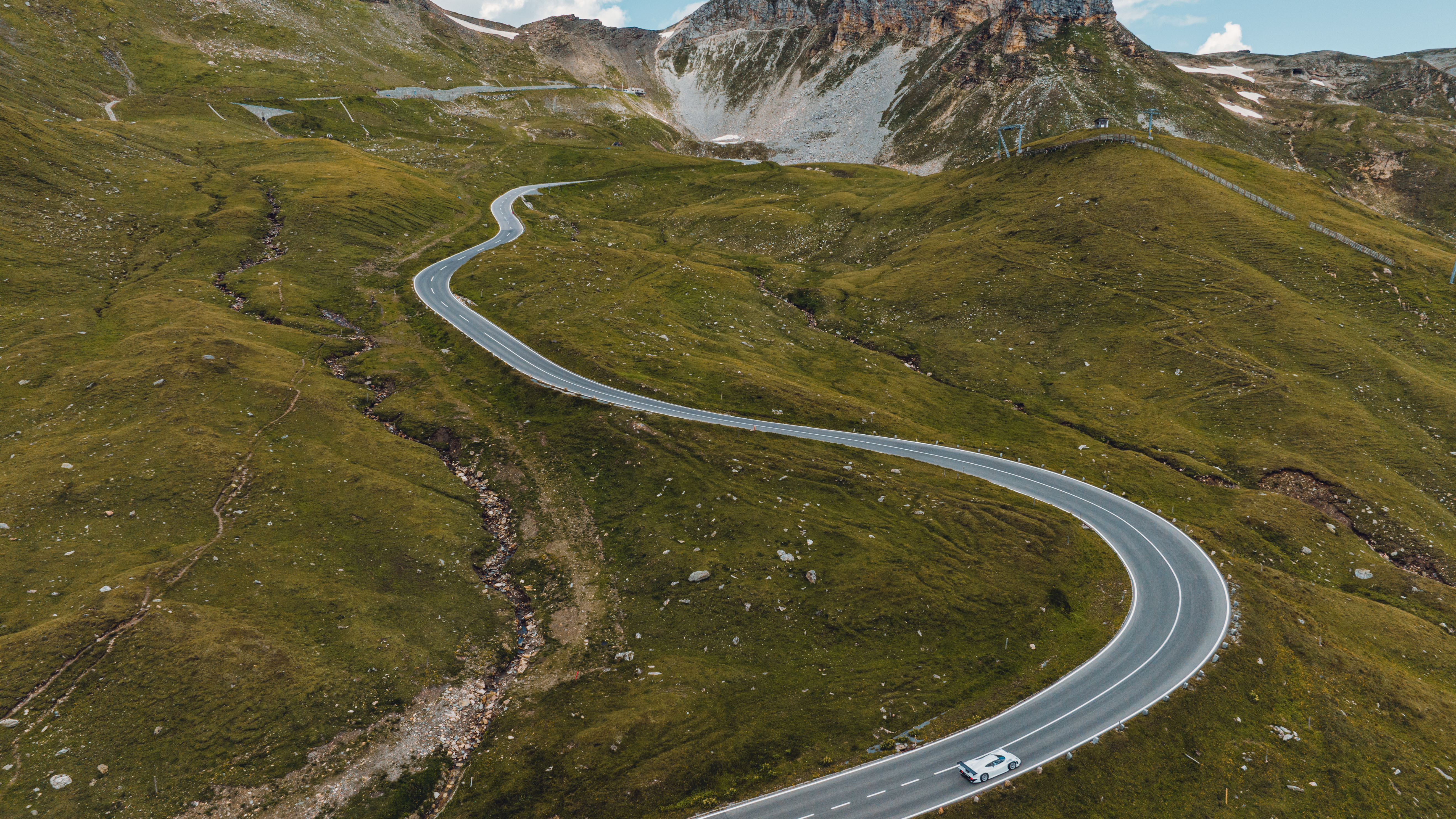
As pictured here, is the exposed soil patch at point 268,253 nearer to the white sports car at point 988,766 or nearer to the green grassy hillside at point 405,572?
Answer: the green grassy hillside at point 405,572

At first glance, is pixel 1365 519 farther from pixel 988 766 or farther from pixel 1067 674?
pixel 988 766

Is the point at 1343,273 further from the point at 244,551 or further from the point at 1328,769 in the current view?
the point at 244,551

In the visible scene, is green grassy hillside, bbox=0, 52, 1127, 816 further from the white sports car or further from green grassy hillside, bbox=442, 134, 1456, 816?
→ green grassy hillside, bbox=442, 134, 1456, 816

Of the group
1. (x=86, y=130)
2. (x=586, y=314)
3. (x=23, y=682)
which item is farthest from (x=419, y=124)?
(x=23, y=682)

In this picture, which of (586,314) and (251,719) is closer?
(251,719)

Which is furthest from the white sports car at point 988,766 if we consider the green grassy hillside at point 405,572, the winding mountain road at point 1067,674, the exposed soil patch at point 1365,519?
the exposed soil patch at point 1365,519

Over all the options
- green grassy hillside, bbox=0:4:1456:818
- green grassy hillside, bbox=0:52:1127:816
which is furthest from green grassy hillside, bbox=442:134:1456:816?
green grassy hillside, bbox=0:52:1127:816

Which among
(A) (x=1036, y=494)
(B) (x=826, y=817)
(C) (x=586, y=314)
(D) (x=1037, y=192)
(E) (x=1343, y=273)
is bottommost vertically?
(B) (x=826, y=817)
